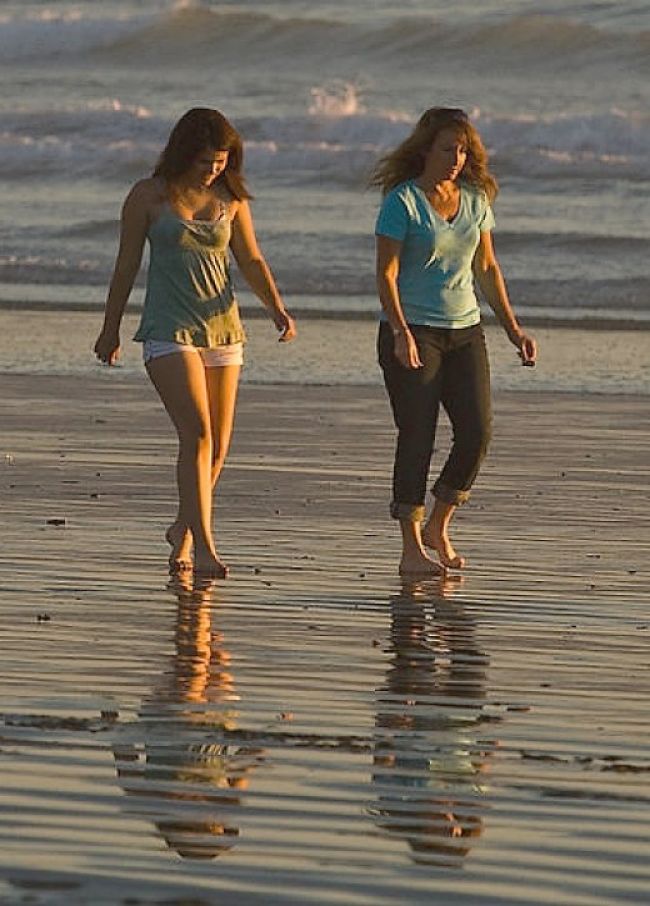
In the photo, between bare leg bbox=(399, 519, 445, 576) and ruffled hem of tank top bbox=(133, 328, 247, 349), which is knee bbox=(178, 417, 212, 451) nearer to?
ruffled hem of tank top bbox=(133, 328, 247, 349)

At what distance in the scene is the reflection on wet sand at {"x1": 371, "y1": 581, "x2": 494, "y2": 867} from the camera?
4707mm

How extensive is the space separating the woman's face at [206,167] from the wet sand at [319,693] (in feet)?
4.06

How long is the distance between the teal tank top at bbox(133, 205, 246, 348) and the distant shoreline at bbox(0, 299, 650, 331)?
1075 centimetres

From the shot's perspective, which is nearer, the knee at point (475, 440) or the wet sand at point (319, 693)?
the wet sand at point (319, 693)

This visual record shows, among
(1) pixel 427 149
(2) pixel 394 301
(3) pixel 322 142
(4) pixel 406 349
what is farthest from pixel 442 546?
(3) pixel 322 142

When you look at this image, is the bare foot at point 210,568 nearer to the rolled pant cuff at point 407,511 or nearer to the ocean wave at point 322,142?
the rolled pant cuff at point 407,511

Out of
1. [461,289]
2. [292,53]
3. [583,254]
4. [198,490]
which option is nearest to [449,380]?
[461,289]

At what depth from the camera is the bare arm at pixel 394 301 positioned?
8.49 m

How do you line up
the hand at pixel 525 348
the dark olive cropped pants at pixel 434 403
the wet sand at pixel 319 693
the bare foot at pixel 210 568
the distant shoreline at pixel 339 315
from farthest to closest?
1. the distant shoreline at pixel 339 315
2. the hand at pixel 525 348
3. the dark olive cropped pants at pixel 434 403
4. the bare foot at pixel 210 568
5. the wet sand at pixel 319 693

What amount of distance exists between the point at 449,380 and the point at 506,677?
2.53 meters

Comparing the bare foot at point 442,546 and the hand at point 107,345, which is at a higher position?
the hand at point 107,345

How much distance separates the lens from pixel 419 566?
838 cm

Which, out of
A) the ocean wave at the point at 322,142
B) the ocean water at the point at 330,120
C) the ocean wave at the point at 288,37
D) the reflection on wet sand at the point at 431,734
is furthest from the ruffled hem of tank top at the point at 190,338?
the ocean wave at the point at 288,37

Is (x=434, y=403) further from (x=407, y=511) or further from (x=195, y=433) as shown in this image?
(x=195, y=433)
